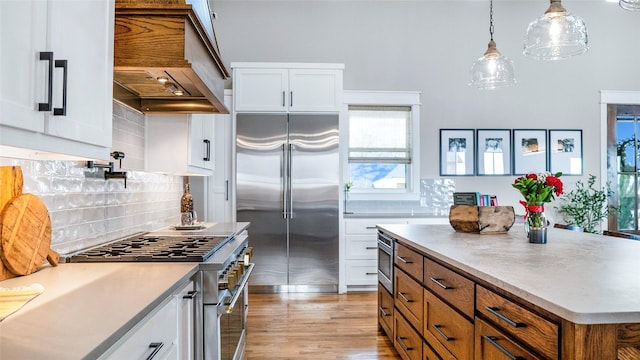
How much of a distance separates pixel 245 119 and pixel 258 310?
2.03 metres

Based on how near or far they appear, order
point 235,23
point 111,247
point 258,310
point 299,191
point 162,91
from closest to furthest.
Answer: point 111,247, point 162,91, point 258,310, point 299,191, point 235,23

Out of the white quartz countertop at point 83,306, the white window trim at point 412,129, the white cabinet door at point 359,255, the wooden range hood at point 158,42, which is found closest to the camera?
the white quartz countertop at point 83,306

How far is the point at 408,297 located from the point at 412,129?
2941mm

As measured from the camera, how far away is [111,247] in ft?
6.43

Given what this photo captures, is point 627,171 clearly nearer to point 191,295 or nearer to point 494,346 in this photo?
point 494,346

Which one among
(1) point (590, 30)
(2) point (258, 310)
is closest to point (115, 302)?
(2) point (258, 310)

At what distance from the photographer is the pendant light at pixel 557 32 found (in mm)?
2318

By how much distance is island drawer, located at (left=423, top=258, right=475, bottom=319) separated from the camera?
1633 millimetres

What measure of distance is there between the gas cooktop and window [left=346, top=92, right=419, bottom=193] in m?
2.89

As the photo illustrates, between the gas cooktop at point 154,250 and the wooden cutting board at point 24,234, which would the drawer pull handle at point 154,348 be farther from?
the wooden cutting board at point 24,234

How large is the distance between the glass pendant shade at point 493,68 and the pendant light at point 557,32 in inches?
12.0

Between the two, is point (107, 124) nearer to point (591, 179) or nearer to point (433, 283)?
point (433, 283)

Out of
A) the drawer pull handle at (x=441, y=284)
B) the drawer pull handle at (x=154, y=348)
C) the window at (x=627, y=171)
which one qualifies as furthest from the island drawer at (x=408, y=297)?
the window at (x=627, y=171)

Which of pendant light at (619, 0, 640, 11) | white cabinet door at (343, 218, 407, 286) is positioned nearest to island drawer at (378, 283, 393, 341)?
white cabinet door at (343, 218, 407, 286)
